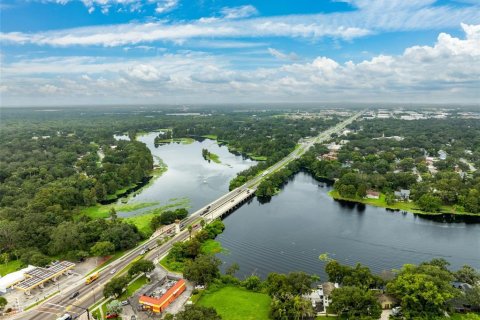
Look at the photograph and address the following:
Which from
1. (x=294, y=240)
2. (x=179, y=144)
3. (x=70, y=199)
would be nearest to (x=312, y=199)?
(x=294, y=240)

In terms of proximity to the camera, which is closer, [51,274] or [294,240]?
[51,274]

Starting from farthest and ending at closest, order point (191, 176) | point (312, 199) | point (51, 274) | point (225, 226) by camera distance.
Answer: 1. point (191, 176)
2. point (312, 199)
3. point (225, 226)
4. point (51, 274)

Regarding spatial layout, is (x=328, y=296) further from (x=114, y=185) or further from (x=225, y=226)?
(x=114, y=185)

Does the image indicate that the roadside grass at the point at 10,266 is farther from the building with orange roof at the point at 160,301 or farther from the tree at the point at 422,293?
the tree at the point at 422,293

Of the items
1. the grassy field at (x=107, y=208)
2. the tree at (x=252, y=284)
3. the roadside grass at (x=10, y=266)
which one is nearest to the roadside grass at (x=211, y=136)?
the grassy field at (x=107, y=208)

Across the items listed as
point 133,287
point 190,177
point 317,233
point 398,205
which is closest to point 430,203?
point 398,205

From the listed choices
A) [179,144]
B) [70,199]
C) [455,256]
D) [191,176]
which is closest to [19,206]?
[70,199]

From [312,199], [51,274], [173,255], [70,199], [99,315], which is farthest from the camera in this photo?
[312,199]

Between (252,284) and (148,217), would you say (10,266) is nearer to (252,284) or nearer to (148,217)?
(148,217)
